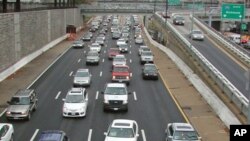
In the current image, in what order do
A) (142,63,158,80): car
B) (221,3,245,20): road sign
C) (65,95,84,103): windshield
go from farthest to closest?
(221,3,245,20): road sign → (142,63,158,80): car → (65,95,84,103): windshield

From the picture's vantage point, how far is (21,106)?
31797 mm

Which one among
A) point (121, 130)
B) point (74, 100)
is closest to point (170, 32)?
point (74, 100)

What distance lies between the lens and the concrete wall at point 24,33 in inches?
1881

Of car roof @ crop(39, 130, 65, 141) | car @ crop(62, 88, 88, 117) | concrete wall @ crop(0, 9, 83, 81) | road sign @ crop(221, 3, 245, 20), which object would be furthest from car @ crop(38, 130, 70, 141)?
road sign @ crop(221, 3, 245, 20)

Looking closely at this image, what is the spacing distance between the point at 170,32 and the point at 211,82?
4281 centimetres

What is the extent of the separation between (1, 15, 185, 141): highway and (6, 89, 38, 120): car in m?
0.51

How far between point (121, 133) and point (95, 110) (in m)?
10.3

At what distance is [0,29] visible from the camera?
4603 centimetres

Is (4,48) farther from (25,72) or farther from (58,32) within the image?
(58,32)

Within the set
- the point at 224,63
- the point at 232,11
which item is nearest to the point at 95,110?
the point at 224,63

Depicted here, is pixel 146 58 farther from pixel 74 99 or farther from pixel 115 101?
pixel 74 99

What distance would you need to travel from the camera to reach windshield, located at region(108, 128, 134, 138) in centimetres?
2505

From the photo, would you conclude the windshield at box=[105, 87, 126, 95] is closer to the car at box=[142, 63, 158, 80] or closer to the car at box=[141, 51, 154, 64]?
the car at box=[142, 63, 158, 80]

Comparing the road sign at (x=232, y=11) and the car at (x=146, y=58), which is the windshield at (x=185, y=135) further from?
the car at (x=146, y=58)
